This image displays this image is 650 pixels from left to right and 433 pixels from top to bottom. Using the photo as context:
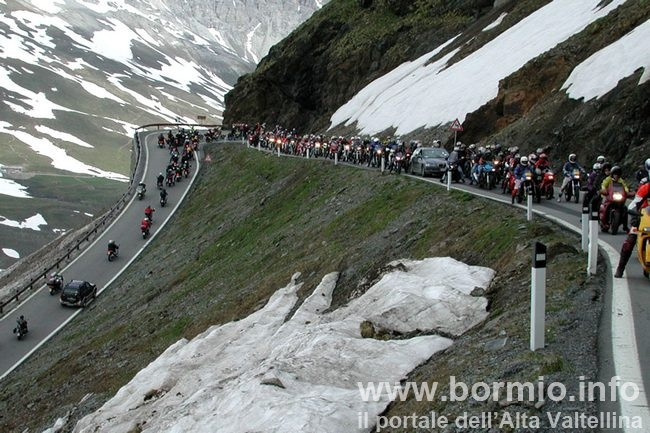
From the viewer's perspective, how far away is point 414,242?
55.0 ft

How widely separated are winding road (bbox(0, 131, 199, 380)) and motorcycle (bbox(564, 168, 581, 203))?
73.2 feet

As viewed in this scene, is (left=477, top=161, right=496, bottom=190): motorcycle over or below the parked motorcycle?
over


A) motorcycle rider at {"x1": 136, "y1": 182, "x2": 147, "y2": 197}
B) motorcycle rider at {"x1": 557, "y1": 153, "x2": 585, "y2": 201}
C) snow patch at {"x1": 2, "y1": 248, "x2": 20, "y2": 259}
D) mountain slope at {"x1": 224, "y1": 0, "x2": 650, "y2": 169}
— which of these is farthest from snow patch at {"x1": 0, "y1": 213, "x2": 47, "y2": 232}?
motorcycle rider at {"x1": 557, "y1": 153, "x2": 585, "y2": 201}

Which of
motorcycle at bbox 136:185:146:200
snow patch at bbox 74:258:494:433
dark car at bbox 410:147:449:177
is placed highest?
motorcycle at bbox 136:185:146:200

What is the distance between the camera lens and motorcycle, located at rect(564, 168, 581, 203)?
69.9ft

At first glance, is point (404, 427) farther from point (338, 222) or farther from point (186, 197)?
point (186, 197)

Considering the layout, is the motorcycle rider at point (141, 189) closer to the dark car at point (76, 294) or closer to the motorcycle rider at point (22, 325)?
the dark car at point (76, 294)

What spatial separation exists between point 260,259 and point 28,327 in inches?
591

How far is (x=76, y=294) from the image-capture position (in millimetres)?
36156

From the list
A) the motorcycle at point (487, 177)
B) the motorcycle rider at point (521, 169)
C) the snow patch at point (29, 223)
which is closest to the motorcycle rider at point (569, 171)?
the motorcycle rider at point (521, 169)

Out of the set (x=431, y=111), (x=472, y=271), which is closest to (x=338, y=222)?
(x=472, y=271)

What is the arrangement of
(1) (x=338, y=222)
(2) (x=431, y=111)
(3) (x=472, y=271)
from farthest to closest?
(2) (x=431, y=111)
(1) (x=338, y=222)
(3) (x=472, y=271)

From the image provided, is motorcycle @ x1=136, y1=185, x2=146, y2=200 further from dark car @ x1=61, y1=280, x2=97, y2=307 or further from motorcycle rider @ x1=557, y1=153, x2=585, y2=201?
motorcycle rider @ x1=557, y1=153, x2=585, y2=201

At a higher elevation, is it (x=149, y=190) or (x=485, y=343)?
(x=149, y=190)
